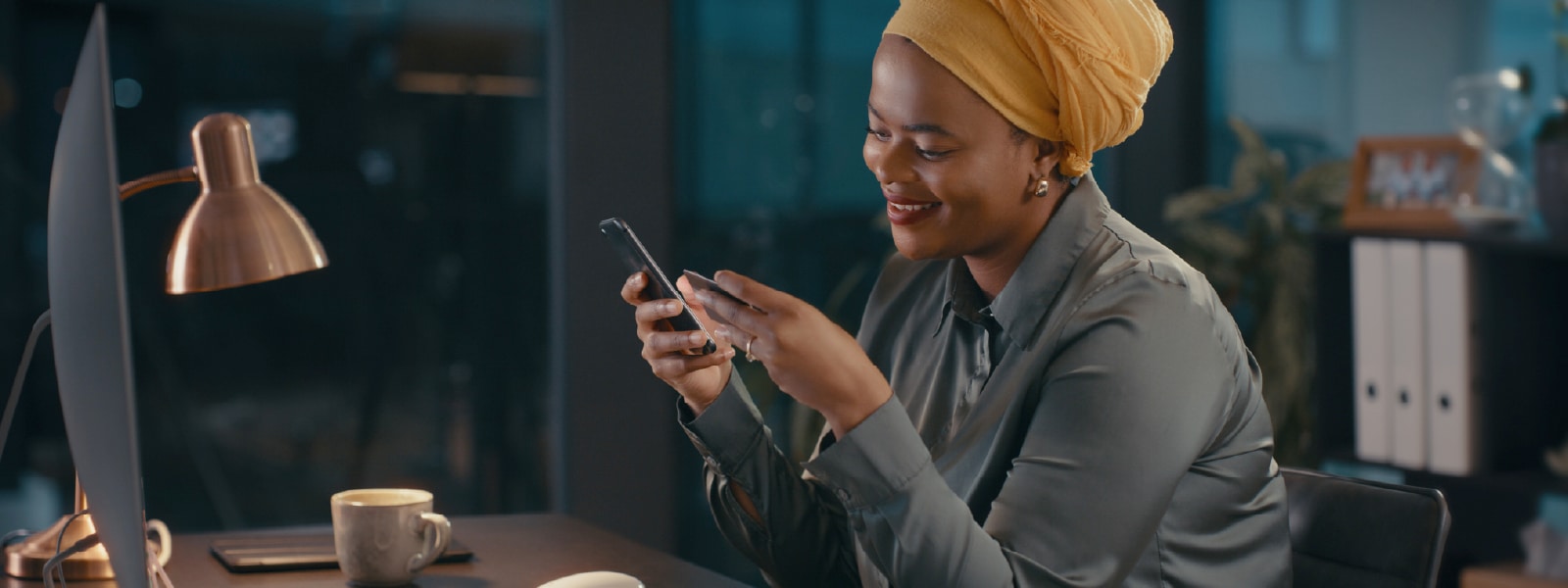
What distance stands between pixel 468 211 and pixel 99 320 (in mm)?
2180

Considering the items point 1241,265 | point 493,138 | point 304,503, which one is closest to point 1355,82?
point 1241,265

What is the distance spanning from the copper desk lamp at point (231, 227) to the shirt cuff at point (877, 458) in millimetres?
451

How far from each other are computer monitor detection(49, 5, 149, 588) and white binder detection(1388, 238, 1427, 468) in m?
2.26

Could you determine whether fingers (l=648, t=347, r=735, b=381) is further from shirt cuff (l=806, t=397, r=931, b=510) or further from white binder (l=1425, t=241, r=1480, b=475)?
white binder (l=1425, t=241, r=1480, b=475)

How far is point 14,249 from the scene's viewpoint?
2582mm

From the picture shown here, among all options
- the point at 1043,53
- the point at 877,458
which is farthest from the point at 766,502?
the point at 1043,53

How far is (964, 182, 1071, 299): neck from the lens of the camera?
1368 mm

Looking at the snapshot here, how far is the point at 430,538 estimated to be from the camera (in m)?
1.29

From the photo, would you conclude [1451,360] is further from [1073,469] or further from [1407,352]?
[1073,469]

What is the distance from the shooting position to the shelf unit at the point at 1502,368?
8.14ft

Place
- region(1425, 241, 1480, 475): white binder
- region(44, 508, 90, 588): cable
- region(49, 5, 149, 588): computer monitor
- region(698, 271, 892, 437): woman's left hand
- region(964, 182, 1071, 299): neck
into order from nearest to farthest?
region(49, 5, 149, 588): computer monitor, region(44, 508, 90, 588): cable, region(698, 271, 892, 437): woman's left hand, region(964, 182, 1071, 299): neck, region(1425, 241, 1480, 475): white binder

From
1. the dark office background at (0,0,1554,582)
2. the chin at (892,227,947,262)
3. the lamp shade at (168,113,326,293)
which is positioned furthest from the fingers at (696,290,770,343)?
the dark office background at (0,0,1554,582)

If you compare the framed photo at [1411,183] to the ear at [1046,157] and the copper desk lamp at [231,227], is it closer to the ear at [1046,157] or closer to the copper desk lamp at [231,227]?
the ear at [1046,157]

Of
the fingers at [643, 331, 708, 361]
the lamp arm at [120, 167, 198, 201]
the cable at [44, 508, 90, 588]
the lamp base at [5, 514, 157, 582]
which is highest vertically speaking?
the lamp arm at [120, 167, 198, 201]
